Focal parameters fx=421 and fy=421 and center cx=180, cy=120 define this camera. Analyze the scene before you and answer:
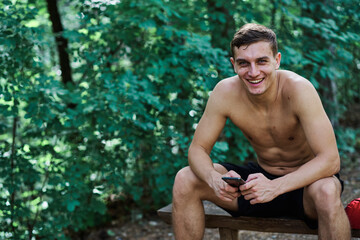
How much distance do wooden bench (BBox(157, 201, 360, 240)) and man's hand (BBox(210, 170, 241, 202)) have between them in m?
0.30

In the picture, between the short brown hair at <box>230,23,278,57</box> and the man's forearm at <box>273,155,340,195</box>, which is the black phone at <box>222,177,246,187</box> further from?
the short brown hair at <box>230,23,278,57</box>

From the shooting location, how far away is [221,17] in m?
4.23

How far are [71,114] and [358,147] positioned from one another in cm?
483

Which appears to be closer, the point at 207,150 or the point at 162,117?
the point at 207,150

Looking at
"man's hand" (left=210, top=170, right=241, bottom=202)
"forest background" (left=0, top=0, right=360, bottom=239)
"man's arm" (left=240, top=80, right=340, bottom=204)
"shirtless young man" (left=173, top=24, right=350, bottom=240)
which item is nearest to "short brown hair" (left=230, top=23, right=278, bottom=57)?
"shirtless young man" (left=173, top=24, right=350, bottom=240)

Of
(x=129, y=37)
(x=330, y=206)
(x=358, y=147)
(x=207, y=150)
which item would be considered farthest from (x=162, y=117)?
(x=358, y=147)

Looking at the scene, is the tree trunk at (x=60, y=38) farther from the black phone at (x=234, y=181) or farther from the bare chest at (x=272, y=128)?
the black phone at (x=234, y=181)

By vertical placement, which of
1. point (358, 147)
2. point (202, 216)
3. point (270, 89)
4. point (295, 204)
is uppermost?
point (270, 89)

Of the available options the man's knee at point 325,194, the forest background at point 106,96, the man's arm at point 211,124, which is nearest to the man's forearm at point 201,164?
the man's arm at point 211,124

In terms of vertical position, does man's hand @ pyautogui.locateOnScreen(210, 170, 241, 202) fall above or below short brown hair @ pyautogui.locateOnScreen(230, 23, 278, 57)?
below

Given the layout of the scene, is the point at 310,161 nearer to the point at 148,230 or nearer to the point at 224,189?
the point at 224,189

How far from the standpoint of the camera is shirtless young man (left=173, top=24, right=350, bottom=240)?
2.29m

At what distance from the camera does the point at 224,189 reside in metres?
2.39

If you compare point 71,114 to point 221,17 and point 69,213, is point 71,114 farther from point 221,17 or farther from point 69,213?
point 221,17
